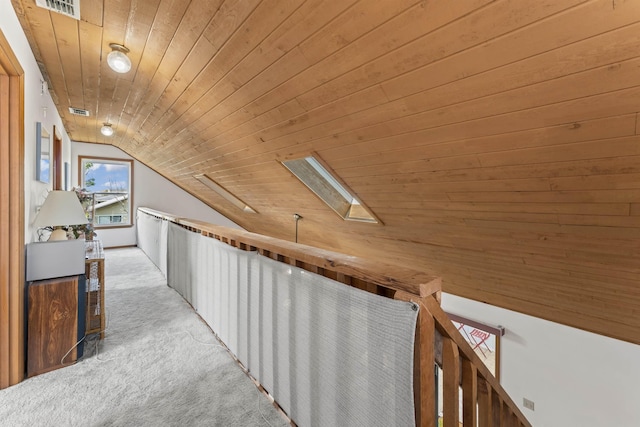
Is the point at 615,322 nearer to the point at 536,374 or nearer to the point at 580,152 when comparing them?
the point at 536,374

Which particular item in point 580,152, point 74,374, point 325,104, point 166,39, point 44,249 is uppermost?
point 166,39

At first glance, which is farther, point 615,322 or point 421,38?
point 615,322

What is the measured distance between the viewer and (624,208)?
1.55 m

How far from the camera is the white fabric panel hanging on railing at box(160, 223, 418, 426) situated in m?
0.90

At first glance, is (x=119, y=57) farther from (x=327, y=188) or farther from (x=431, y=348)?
(x=431, y=348)

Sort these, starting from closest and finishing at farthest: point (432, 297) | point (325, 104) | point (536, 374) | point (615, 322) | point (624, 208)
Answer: point (432, 297) → point (624, 208) → point (325, 104) → point (615, 322) → point (536, 374)

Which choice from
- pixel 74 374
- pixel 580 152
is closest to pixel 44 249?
pixel 74 374

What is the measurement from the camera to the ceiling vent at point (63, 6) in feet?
5.54

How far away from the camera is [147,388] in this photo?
69.3 inches

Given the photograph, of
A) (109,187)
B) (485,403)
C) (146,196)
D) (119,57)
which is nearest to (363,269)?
(485,403)

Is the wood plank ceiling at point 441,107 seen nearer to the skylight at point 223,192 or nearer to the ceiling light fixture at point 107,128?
the ceiling light fixture at point 107,128

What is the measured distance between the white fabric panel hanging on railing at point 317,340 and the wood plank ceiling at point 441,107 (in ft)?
3.25

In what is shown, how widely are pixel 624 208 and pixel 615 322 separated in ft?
5.16

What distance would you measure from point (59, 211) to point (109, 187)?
5244 millimetres
